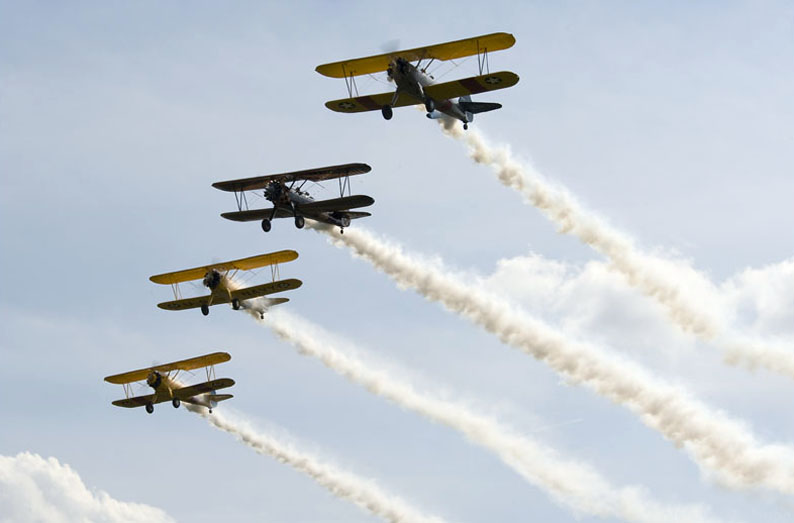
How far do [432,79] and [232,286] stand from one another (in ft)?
56.0

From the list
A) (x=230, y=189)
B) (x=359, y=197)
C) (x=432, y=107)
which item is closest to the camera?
(x=432, y=107)

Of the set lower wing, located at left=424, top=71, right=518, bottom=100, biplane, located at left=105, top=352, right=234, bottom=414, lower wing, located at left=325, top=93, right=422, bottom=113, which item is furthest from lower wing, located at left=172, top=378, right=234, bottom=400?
lower wing, located at left=424, top=71, right=518, bottom=100

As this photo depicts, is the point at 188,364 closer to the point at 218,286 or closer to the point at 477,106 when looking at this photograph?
the point at 218,286

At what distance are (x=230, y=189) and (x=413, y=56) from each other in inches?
573

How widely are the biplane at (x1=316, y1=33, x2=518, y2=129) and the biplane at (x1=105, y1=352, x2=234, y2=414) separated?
64.0 feet

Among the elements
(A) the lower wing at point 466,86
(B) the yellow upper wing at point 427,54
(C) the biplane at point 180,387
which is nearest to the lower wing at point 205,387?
(C) the biplane at point 180,387

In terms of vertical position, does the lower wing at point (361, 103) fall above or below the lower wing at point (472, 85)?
above

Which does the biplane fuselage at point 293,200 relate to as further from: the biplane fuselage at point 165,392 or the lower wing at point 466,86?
the biplane fuselage at point 165,392

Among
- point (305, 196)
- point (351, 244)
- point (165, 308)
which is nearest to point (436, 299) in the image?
point (351, 244)

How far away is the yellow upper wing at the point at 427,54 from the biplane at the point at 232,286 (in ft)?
39.0

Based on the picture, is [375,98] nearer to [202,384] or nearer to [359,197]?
[359,197]

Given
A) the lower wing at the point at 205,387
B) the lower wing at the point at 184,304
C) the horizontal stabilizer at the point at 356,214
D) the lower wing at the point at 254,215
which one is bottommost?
the lower wing at the point at 205,387

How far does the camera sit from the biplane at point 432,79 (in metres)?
55.0

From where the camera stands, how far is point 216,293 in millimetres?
67062
